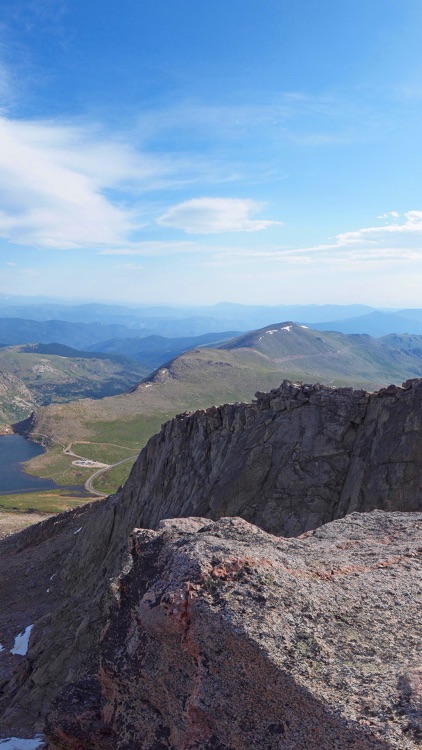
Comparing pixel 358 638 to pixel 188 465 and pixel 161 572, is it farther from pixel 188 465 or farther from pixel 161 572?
pixel 188 465

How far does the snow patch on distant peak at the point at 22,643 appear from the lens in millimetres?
33750

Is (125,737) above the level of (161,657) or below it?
below

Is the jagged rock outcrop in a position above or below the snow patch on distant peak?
above

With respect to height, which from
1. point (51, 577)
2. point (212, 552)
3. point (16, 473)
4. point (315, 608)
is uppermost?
point (212, 552)

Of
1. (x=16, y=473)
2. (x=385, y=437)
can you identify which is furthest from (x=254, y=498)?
(x=16, y=473)

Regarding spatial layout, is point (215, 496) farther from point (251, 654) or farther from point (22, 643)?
point (251, 654)

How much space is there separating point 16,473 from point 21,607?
6225 inches

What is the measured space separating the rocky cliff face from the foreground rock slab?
6.4 inches

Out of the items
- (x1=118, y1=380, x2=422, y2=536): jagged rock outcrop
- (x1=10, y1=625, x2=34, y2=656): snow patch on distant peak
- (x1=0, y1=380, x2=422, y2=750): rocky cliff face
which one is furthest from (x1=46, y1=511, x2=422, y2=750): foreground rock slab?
(x1=10, y1=625, x2=34, y2=656): snow patch on distant peak

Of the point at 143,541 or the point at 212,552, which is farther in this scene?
the point at 143,541

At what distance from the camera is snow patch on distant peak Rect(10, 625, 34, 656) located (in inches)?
1329

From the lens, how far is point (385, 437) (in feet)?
100

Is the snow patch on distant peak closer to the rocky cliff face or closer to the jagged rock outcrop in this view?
the rocky cliff face

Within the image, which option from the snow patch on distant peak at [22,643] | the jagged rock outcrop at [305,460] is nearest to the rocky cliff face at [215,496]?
the jagged rock outcrop at [305,460]
